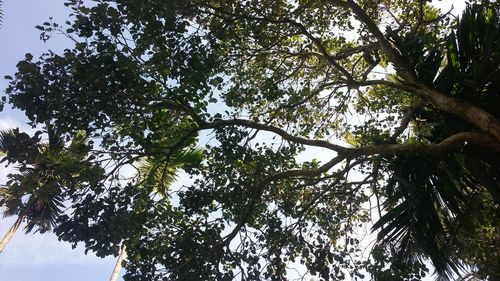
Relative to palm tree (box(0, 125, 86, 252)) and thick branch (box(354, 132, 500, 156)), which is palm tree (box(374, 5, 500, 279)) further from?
palm tree (box(0, 125, 86, 252))

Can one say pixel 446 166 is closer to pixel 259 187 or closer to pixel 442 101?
pixel 442 101

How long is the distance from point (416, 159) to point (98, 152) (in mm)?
4662

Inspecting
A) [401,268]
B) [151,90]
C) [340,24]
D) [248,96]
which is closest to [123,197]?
[151,90]

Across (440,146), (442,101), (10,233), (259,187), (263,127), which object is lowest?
(440,146)

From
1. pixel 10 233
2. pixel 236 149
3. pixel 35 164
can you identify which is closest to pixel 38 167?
pixel 35 164

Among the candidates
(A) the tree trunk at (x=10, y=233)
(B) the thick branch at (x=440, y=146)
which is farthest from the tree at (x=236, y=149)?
Result: (A) the tree trunk at (x=10, y=233)

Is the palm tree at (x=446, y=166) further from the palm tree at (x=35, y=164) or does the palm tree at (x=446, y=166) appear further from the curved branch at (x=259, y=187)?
the palm tree at (x=35, y=164)

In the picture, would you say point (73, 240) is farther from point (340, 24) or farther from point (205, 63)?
point (340, 24)

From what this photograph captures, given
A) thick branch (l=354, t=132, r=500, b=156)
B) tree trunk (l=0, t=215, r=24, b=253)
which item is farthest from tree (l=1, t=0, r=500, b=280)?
tree trunk (l=0, t=215, r=24, b=253)

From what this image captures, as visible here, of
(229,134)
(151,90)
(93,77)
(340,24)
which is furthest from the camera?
(340,24)

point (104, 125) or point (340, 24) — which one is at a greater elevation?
point (340, 24)

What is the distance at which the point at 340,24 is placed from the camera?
8.66 metres

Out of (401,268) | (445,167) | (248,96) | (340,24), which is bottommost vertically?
(401,268)

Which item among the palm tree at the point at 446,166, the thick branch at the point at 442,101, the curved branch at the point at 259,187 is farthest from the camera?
the curved branch at the point at 259,187
